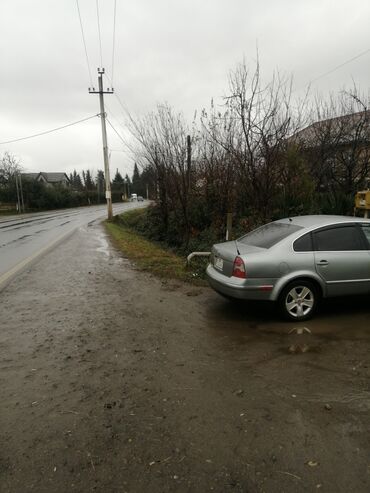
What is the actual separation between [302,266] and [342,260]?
0.65 meters

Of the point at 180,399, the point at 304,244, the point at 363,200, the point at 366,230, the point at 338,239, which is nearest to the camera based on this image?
the point at 180,399

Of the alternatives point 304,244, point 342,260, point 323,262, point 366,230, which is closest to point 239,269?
point 304,244

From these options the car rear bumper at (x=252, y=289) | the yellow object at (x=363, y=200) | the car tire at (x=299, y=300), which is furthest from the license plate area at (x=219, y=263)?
the yellow object at (x=363, y=200)

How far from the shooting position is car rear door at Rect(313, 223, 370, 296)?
16.6 feet

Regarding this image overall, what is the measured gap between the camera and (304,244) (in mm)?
5098

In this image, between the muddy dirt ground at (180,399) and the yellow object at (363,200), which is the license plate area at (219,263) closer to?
the muddy dirt ground at (180,399)

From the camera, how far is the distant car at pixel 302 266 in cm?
488

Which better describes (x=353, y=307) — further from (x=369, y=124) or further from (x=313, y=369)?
(x=369, y=124)

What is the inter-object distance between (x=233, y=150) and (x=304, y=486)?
1060 centimetres

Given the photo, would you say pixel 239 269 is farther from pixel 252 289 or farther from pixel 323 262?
pixel 323 262

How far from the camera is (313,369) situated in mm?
3646

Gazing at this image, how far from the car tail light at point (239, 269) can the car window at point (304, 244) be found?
0.80m

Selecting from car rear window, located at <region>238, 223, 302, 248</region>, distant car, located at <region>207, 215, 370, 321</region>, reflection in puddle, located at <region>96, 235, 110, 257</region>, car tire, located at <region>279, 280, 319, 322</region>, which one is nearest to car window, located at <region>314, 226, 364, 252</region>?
distant car, located at <region>207, 215, 370, 321</region>

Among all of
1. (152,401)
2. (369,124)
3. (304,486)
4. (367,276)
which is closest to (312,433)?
(304,486)
